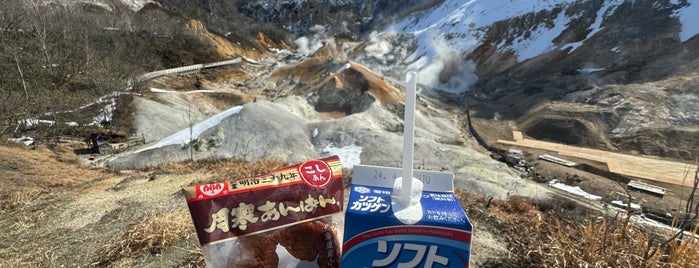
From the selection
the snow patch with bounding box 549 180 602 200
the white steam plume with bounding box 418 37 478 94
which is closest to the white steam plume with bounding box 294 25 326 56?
the white steam plume with bounding box 418 37 478 94

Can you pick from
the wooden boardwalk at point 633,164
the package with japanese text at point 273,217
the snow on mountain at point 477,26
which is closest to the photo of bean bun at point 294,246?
the package with japanese text at point 273,217

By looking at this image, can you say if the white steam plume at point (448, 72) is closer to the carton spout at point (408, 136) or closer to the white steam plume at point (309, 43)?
the carton spout at point (408, 136)

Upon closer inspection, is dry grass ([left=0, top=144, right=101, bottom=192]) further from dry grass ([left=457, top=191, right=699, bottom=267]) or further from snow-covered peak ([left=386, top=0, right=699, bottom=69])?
snow-covered peak ([left=386, top=0, right=699, bottom=69])

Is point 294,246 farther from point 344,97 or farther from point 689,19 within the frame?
point 689,19

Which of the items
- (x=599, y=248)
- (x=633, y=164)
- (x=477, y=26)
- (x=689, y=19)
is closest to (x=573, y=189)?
(x=633, y=164)

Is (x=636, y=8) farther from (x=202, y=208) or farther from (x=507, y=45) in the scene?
(x=202, y=208)

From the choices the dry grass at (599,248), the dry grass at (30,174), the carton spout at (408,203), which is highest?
the carton spout at (408,203)
